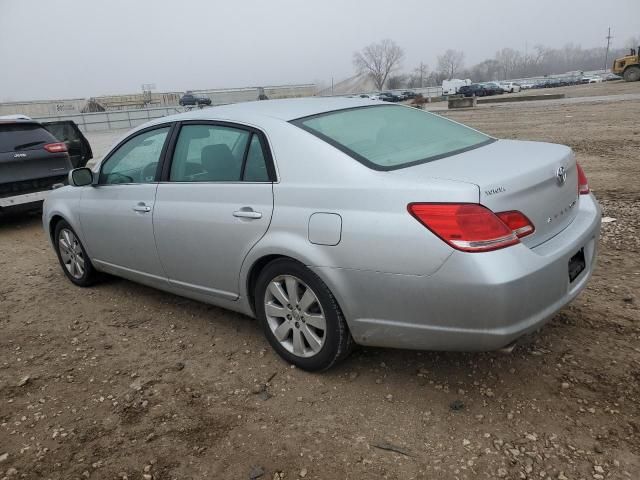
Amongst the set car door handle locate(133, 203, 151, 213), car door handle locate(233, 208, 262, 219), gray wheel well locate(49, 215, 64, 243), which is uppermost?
car door handle locate(233, 208, 262, 219)

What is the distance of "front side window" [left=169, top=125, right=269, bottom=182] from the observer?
316 centimetres

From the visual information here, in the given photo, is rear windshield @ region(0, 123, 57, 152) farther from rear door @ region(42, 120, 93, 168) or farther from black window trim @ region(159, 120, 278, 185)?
black window trim @ region(159, 120, 278, 185)

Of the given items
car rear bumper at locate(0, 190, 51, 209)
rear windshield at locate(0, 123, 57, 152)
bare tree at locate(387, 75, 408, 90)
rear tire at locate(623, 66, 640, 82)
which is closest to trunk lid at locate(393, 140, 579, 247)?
car rear bumper at locate(0, 190, 51, 209)

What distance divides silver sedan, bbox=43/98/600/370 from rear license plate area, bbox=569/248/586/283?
0.06ft

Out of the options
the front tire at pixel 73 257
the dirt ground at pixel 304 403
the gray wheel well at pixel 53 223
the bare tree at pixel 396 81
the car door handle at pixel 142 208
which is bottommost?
the bare tree at pixel 396 81

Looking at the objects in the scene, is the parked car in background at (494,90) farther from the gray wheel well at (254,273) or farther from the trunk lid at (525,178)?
the gray wheel well at (254,273)

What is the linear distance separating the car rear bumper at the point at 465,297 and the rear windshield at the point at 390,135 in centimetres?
65

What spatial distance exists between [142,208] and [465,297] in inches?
97.0

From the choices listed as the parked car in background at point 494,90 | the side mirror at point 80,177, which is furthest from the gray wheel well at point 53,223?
the parked car in background at point 494,90

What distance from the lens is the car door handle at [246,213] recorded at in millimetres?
3016

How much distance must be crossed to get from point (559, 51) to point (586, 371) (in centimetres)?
19301

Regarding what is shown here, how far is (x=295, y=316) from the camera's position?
3.01 meters

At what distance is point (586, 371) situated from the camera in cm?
287

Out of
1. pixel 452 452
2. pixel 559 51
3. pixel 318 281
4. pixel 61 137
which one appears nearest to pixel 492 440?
pixel 452 452
